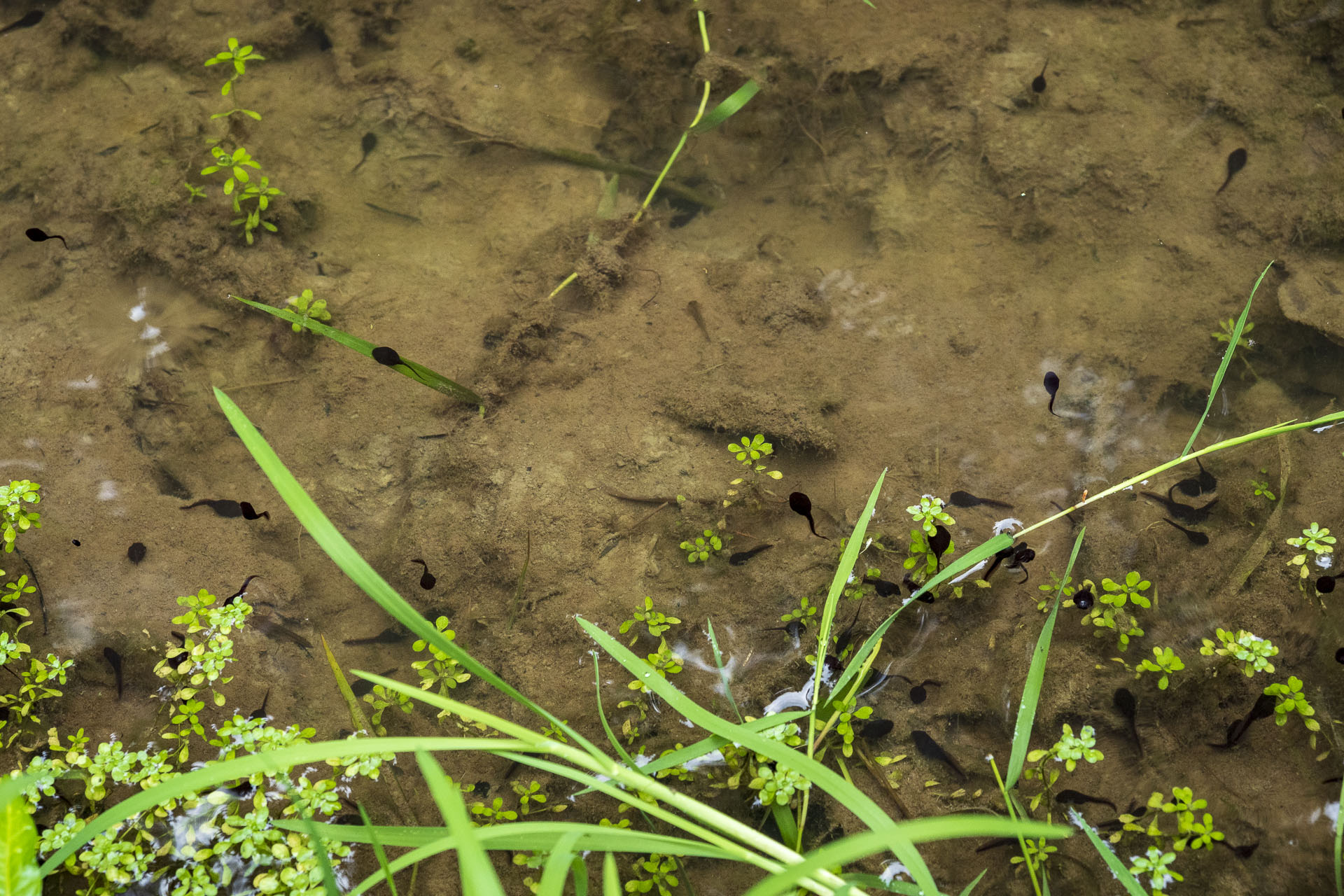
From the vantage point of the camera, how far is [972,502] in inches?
110

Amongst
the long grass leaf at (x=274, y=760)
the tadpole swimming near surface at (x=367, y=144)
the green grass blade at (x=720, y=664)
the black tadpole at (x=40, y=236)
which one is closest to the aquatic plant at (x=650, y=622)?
the green grass blade at (x=720, y=664)

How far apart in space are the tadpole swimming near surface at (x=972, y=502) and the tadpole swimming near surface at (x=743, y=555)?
655 mm

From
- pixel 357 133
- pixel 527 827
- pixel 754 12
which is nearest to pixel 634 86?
pixel 754 12

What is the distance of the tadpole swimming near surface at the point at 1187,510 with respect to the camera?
272 centimetres

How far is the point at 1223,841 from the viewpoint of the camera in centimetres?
227

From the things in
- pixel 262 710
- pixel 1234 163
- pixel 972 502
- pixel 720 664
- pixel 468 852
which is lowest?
pixel 262 710

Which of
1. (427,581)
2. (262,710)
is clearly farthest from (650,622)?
(262,710)

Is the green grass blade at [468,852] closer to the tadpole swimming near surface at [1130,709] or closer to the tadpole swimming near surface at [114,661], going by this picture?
the tadpole swimming near surface at [114,661]

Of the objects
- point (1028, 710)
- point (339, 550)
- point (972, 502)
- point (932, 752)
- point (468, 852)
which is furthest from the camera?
point (972, 502)

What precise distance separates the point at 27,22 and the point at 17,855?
3987 mm

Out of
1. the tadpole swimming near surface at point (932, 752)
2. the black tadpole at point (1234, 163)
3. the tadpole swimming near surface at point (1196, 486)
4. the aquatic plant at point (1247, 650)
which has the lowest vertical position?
the tadpole swimming near surface at point (932, 752)

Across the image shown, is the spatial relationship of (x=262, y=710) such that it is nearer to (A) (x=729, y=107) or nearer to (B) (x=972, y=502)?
(B) (x=972, y=502)

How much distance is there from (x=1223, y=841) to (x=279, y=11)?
4959mm

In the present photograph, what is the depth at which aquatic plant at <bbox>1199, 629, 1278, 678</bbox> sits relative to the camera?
2.32m
